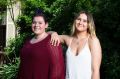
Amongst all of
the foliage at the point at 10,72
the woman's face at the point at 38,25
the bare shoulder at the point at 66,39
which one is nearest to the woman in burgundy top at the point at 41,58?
the woman's face at the point at 38,25

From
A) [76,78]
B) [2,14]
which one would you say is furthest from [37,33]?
[2,14]

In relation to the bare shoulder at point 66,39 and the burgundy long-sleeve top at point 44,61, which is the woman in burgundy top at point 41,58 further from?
the bare shoulder at point 66,39

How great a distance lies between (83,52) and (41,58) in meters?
0.47

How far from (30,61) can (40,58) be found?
0.12 meters

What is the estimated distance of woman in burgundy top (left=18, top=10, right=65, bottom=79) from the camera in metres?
5.07

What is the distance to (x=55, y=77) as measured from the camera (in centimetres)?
511

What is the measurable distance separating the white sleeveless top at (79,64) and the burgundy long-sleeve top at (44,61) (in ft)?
0.26

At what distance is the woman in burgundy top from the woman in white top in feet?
0.29

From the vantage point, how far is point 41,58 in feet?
16.6

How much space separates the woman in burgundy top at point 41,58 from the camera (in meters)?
5.07

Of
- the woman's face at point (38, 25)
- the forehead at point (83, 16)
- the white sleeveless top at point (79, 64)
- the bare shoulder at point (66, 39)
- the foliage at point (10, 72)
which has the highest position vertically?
the forehead at point (83, 16)

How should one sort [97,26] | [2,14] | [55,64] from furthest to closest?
1. [2,14]
2. [97,26]
3. [55,64]

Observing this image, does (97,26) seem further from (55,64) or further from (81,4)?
(55,64)

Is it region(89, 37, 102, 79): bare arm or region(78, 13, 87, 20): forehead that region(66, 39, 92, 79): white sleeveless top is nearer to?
region(89, 37, 102, 79): bare arm
